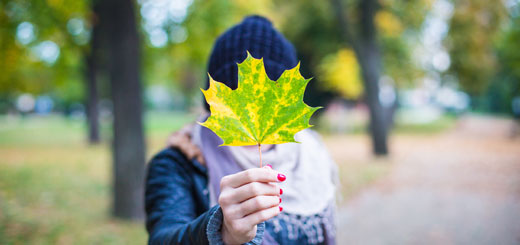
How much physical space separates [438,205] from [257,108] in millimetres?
6635

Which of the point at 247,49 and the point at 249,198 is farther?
the point at 247,49

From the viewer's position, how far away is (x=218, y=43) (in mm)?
1420

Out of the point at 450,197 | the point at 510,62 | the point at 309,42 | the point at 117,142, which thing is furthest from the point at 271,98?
the point at 309,42

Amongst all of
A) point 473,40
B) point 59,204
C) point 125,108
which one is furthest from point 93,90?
point 473,40

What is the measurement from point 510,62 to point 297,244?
54.8 feet

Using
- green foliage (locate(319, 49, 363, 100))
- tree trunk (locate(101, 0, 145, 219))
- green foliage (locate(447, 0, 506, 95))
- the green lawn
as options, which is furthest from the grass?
green foliage (locate(447, 0, 506, 95))

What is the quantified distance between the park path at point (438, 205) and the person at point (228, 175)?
361 cm

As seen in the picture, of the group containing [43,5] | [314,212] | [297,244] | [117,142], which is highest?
[43,5]

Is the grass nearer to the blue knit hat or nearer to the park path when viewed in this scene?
the park path

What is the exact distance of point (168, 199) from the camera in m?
1.24

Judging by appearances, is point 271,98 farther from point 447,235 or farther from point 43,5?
point 43,5

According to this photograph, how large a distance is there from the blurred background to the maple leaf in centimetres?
41

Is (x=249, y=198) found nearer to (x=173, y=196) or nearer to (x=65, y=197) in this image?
(x=173, y=196)

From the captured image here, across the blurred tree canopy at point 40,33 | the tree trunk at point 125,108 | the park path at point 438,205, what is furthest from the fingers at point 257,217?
the blurred tree canopy at point 40,33
